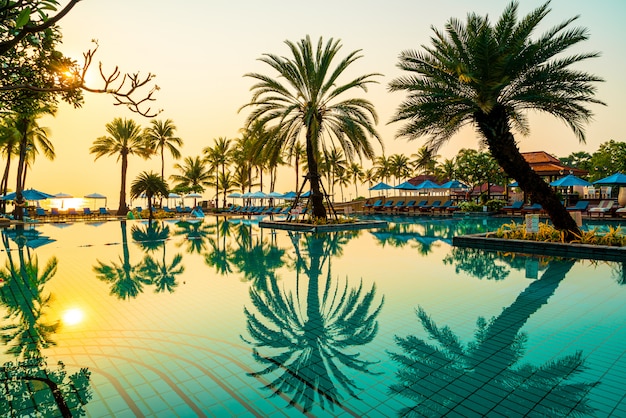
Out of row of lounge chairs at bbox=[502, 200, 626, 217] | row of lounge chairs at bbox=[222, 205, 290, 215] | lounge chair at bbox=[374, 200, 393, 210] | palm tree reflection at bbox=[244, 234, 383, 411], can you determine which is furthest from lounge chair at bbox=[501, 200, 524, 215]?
palm tree reflection at bbox=[244, 234, 383, 411]

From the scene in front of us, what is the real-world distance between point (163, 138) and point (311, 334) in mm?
47689

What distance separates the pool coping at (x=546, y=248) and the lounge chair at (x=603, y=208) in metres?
17.1

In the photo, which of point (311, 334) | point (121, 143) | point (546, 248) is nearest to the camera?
point (311, 334)

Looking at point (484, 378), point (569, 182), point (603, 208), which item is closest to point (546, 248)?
point (484, 378)

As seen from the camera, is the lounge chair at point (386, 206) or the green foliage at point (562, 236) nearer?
the green foliage at point (562, 236)

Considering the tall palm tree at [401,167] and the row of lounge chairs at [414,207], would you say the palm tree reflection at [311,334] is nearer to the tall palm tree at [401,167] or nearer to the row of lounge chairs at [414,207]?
the row of lounge chairs at [414,207]

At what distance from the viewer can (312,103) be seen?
19.7 metres

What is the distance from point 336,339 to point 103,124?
45378 mm

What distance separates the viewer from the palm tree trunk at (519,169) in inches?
511

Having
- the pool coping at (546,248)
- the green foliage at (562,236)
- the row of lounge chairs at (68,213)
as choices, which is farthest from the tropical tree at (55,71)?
the row of lounge chairs at (68,213)

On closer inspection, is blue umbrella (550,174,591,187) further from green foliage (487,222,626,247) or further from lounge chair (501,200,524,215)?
green foliage (487,222,626,247)

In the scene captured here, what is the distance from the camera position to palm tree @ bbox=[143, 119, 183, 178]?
1860 inches

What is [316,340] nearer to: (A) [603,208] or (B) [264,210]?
(A) [603,208]

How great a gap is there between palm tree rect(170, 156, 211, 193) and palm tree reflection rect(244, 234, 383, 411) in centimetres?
5055
